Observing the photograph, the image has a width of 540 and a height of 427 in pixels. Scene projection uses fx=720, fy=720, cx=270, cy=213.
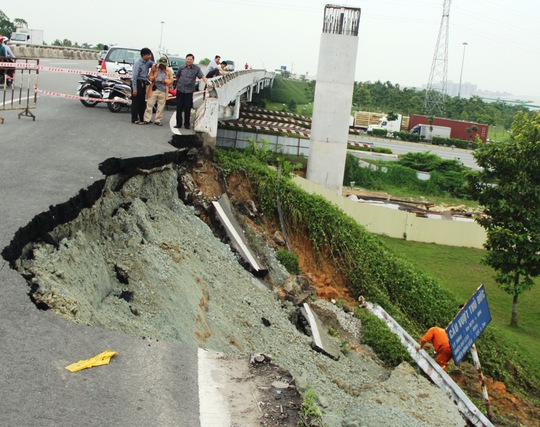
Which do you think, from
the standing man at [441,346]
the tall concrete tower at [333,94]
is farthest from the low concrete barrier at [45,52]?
the standing man at [441,346]

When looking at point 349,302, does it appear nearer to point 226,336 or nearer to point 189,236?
point 189,236

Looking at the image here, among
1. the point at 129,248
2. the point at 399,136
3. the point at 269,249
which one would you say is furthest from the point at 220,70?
the point at 399,136

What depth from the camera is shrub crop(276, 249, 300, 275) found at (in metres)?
16.0

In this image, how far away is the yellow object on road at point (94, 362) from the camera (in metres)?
6.07

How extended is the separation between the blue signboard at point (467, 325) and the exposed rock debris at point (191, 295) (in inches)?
33.7

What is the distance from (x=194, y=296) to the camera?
999 cm

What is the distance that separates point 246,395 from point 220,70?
21695 mm

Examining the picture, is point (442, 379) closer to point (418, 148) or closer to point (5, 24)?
point (418, 148)

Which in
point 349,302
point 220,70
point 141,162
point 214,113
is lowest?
point 349,302

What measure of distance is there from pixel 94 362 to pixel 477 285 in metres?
20.2

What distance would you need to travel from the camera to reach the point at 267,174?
60.9 ft

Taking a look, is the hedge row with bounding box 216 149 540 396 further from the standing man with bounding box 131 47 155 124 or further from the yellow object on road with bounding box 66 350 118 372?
the yellow object on road with bounding box 66 350 118 372

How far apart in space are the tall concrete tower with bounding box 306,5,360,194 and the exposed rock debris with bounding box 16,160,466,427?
52.5 ft

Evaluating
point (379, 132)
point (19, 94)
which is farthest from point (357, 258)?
point (379, 132)
